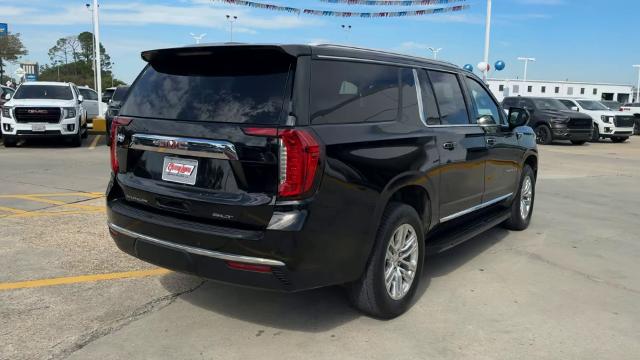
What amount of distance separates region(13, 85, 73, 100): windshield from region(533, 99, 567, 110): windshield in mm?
16640

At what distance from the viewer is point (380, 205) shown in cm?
360

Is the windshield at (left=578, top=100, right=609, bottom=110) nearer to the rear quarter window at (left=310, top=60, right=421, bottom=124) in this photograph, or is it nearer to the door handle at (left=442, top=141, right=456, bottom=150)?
the door handle at (left=442, top=141, right=456, bottom=150)

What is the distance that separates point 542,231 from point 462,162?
102 inches

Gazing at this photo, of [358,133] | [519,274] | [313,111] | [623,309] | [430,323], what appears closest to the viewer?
[313,111]

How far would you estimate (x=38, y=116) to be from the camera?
14859 millimetres

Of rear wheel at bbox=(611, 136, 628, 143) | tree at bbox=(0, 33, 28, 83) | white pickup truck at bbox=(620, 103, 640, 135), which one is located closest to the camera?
rear wheel at bbox=(611, 136, 628, 143)

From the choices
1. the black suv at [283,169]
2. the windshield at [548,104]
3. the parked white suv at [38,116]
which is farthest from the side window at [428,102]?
the windshield at [548,104]

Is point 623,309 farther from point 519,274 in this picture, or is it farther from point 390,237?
point 390,237

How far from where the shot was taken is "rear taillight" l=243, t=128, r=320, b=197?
10.2ft

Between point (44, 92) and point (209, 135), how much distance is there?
14653 mm

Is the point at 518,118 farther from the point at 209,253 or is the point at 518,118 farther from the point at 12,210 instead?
the point at 12,210

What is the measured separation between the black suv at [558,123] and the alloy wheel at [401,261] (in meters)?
17.6

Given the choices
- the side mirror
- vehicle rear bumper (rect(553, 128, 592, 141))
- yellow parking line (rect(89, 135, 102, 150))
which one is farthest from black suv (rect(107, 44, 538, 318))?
vehicle rear bumper (rect(553, 128, 592, 141))

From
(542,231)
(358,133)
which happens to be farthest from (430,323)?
(542,231)
